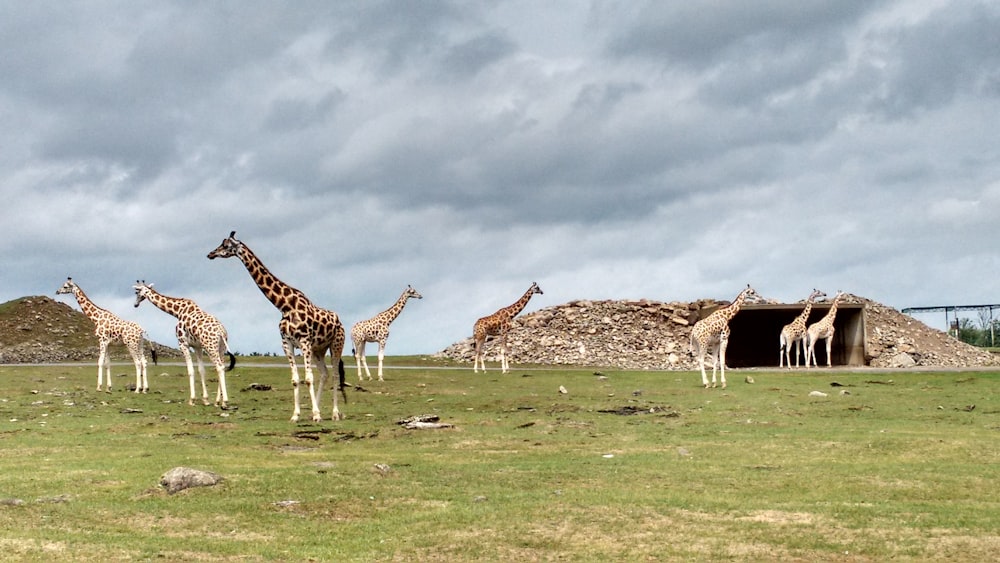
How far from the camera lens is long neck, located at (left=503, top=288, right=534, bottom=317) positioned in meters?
53.0

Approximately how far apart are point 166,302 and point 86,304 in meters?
8.77

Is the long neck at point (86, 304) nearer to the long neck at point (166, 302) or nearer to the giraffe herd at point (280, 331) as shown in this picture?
the giraffe herd at point (280, 331)

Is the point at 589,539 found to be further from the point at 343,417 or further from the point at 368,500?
the point at 343,417

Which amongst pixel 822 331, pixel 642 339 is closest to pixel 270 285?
pixel 822 331

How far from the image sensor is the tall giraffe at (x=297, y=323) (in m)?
24.0

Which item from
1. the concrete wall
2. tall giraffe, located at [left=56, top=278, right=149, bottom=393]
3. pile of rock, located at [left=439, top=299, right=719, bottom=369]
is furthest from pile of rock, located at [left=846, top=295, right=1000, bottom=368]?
tall giraffe, located at [left=56, top=278, right=149, bottom=393]

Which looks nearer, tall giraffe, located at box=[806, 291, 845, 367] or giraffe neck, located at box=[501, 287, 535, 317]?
giraffe neck, located at box=[501, 287, 535, 317]

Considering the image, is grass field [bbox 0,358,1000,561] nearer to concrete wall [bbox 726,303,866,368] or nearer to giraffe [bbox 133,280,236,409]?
giraffe [bbox 133,280,236,409]

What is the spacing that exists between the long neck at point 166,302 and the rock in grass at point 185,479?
15.7 metres

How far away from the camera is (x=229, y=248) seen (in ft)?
83.1

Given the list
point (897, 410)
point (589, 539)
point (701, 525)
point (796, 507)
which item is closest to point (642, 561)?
point (589, 539)

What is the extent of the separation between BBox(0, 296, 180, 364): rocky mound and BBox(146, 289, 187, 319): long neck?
98.4 feet

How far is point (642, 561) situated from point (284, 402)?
20.2 metres

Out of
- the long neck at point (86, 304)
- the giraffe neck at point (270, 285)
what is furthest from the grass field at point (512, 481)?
the long neck at point (86, 304)
